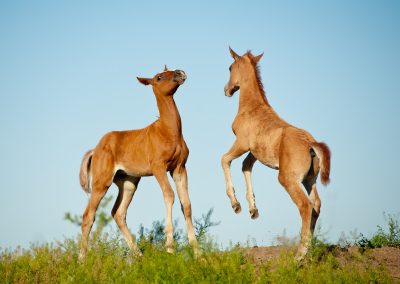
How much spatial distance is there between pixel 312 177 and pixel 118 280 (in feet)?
12.1

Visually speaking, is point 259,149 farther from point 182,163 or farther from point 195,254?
point 195,254

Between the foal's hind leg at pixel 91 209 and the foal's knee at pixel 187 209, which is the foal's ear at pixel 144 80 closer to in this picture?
the foal's hind leg at pixel 91 209

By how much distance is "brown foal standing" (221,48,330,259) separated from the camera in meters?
10.5

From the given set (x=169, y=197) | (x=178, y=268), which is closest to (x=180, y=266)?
(x=178, y=268)

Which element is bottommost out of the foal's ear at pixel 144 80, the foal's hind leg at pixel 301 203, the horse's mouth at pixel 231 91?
the foal's hind leg at pixel 301 203

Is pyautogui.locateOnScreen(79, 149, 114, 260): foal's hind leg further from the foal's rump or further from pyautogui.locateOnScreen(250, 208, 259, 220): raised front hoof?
the foal's rump

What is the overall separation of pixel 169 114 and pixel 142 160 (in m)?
1.02

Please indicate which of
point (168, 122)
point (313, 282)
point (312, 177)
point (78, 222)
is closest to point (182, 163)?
point (168, 122)

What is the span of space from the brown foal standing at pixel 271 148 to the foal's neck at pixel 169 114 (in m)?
1.05

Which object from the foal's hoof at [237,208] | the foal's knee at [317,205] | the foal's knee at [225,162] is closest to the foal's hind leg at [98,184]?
the foal's knee at [225,162]

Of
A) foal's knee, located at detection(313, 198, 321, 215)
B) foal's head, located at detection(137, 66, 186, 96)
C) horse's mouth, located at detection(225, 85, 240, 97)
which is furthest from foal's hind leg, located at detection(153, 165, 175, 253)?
foal's knee, located at detection(313, 198, 321, 215)

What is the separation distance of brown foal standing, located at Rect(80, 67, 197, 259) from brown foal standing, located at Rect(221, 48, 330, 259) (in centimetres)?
89

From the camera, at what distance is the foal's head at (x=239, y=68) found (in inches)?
501

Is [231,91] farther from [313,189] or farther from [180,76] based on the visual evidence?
[313,189]
